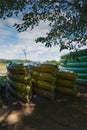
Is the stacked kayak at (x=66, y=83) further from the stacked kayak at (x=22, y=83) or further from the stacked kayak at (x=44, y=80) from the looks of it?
the stacked kayak at (x=22, y=83)

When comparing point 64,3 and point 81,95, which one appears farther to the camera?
point 81,95

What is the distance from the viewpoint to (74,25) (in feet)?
32.1

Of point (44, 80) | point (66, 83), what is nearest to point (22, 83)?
point (44, 80)

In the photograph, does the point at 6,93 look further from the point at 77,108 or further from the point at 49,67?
the point at 77,108

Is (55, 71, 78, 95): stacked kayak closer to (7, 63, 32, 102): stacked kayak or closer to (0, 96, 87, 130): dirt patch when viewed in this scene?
(0, 96, 87, 130): dirt patch

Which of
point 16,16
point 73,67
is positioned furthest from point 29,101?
point 73,67

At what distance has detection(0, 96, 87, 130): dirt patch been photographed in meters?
8.02

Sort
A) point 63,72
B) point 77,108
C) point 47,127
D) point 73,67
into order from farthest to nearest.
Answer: point 73,67, point 63,72, point 77,108, point 47,127

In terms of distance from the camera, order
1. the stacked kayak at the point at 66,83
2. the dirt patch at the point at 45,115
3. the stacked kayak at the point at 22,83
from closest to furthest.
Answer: the dirt patch at the point at 45,115 → the stacked kayak at the point at 22,83 → the stacked kayak at the point at 66,83

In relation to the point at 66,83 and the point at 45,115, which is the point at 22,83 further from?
the point at 45,115

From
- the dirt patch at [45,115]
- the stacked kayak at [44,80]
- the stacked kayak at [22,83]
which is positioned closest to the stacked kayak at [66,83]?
the dirt patch at [45,115]

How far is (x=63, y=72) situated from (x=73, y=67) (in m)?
3.79

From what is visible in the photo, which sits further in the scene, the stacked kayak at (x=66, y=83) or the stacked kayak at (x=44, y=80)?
the stacked kayak at (x=66, y=83)

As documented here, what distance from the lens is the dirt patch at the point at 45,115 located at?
802 cm
